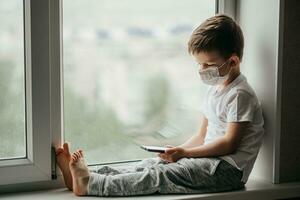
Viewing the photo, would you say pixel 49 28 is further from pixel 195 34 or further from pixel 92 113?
pixel 195 34

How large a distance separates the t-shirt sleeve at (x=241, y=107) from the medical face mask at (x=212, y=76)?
0.06 meters

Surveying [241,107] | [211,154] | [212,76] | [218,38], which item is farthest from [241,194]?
[218,38]

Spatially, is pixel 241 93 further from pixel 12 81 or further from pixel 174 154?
pixel 12 81

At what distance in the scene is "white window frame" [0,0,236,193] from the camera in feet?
4.93

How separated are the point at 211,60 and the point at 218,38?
0.22 ft

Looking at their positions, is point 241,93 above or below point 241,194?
above

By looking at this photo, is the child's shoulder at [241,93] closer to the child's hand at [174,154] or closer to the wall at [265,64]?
the wall at [265,64]

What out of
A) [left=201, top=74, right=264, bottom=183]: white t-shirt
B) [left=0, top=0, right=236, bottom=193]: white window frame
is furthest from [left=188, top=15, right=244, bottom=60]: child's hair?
[left=0, top=0, right=236, bottom=193]: white window frame

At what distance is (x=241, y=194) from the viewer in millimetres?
1593

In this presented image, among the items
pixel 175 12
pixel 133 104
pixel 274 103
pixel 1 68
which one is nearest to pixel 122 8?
pixel 175 12

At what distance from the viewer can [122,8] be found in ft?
5.43

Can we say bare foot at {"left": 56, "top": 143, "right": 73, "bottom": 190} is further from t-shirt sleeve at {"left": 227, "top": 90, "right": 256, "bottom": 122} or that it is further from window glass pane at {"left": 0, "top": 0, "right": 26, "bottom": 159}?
t-shirt sleeve at {"left": 227, "top": 90, "right": 256, "bottom": 122}

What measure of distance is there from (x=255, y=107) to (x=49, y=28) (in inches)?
25.1

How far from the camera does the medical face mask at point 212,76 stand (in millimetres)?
1592
